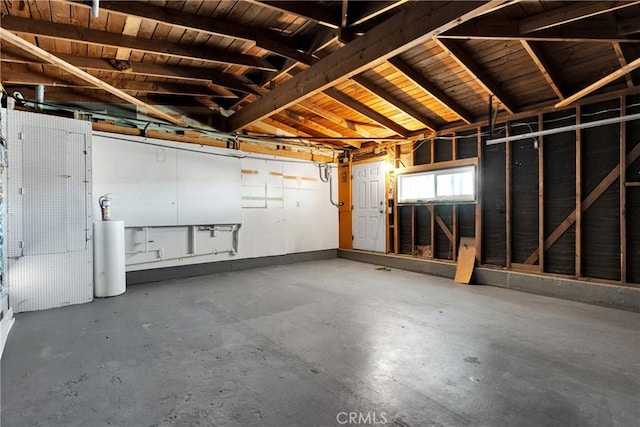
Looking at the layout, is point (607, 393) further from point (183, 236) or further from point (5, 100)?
point (5, 100)

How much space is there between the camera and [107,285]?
162 inches

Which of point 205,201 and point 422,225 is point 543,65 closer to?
point 422,225

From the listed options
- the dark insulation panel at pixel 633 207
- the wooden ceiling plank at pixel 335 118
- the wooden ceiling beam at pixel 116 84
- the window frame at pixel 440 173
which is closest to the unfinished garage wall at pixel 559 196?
the dark insulation panel at pixel 633 207

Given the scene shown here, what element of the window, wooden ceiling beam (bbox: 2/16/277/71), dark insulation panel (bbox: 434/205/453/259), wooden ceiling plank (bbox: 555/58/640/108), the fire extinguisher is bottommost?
dark insulation panel (bbox: 434/205/453/259)

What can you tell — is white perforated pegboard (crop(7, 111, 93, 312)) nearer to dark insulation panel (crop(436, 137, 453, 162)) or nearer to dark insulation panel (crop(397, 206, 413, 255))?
dark insulation panel (crop(397, 206, 413, 255))

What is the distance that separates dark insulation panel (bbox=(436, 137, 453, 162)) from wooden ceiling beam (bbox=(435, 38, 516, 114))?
1.12 meters

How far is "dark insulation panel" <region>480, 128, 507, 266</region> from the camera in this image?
191 inches

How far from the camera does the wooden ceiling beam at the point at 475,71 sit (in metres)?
3.24

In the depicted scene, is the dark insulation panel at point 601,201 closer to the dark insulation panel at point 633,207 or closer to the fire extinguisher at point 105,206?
the dark insulation panel at point 633,207

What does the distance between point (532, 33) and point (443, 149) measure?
2.78 m

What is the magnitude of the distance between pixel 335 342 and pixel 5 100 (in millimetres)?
4600

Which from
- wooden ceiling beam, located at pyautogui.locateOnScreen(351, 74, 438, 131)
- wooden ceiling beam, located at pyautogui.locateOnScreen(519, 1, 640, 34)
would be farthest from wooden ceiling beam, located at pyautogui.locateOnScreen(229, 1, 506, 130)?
wooden ceiling beam, located at pyautogui.locateOnScreen(519, 1, 640, 34)

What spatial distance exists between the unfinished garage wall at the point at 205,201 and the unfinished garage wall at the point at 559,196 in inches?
122

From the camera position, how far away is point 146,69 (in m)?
3.84
